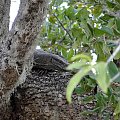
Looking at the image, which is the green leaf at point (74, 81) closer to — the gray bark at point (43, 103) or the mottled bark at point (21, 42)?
the mottled bark at point (21, 42)

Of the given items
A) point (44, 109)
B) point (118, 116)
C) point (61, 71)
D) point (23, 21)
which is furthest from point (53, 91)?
point (118, 116)

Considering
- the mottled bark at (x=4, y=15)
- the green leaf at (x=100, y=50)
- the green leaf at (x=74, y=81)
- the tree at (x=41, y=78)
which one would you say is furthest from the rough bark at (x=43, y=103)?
the green leaf at (x=74, y=81)

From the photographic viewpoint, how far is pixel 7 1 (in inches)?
57.5

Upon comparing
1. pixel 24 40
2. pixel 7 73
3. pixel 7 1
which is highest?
pixel 7 1

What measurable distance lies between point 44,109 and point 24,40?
0.29 metres

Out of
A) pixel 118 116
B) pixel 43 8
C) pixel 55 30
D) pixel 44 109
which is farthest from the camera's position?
pixel 55 30

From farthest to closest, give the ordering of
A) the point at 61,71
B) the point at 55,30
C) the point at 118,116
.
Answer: the point at 55,30
the point at 61,71
the point at 118,116

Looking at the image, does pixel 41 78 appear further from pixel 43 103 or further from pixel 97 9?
pixel 97 9

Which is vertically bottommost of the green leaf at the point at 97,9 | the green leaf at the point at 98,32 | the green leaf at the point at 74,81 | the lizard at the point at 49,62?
the green leaf at the point at 74,81

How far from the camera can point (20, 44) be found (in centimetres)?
106

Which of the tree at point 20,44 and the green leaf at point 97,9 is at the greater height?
the green leaf at point 97,9

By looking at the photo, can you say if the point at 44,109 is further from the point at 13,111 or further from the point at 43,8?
the point at 43,8

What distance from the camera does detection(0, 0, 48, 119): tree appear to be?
3.36 feet

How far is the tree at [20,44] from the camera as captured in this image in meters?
1.03
